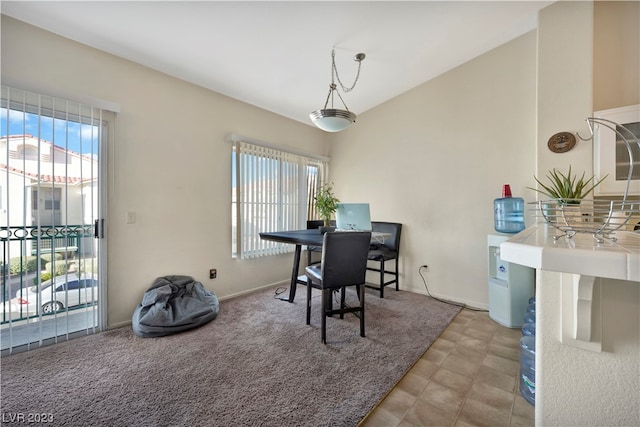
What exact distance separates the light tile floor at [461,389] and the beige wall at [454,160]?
1016 millimetres

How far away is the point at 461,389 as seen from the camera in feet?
5.42

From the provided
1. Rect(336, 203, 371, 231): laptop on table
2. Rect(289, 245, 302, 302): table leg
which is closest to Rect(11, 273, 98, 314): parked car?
Rect(289, 245, 302, 302): table leg

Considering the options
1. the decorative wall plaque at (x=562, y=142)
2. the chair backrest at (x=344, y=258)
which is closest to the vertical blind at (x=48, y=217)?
the chair backrest at (x=344, y=258)

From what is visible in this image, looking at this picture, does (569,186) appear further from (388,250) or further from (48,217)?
(48,217)

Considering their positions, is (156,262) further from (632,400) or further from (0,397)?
(632,400)

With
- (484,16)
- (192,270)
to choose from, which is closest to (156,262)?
(192,270)

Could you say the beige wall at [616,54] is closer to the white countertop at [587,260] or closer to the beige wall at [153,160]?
the white countertop at [587,260]

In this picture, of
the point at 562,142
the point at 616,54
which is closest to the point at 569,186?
the point at 562,142

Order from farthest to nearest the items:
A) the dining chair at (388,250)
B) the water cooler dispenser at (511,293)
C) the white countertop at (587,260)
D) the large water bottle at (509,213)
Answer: the dining chair at (388,250)
the large water bottle at (509,213)
the water cooler dispenser at (511,293)
the white countertop at (587,260)

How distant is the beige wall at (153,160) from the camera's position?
6.91ft

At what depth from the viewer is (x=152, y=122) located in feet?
8.68

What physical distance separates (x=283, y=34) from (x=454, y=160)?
2.34 meters

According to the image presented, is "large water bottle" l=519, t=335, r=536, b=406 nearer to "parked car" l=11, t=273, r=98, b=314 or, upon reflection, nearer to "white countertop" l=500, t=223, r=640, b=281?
"white countertop" l=500, t=223, r=640, b=281

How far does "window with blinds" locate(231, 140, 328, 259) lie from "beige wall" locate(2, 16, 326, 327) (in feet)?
0.47
